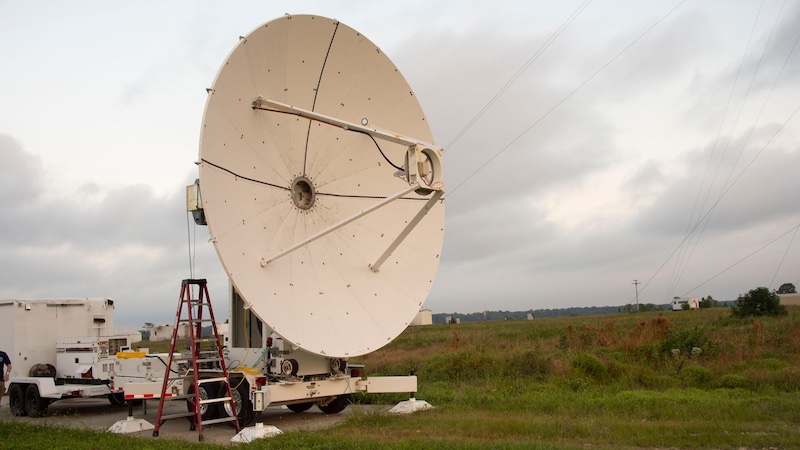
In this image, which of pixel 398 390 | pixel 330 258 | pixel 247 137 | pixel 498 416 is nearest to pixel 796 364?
pixel 498 416

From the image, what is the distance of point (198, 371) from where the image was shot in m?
13.6

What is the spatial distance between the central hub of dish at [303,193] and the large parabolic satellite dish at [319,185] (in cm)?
2

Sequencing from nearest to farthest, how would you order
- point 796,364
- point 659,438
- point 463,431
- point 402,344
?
point 659,438 < point 463,431 < point 796,364 < point 402,344

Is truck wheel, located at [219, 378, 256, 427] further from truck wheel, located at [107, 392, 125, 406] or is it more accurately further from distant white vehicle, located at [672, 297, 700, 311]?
distant white vehicle, located at [672, 297, 700, 311]

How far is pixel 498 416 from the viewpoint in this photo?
12562 mm

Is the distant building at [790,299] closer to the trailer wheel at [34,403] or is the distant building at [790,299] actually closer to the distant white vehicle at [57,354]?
the distant white vehicle at [57,354]

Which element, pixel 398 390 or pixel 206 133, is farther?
pixel 398 390

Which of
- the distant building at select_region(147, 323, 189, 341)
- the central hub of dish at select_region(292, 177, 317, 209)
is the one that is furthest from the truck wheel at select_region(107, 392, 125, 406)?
the central hub of dish at select_region(292, 177, 317, 209)

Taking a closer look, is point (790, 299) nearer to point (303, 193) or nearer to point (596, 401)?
point (596, 401)

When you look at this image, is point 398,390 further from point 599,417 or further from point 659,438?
point 659,438

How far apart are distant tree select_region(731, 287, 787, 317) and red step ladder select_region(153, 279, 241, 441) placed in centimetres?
2959

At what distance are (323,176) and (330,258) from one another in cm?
171

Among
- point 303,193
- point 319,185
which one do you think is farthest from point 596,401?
point 303,193

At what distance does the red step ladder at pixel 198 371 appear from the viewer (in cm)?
1239
